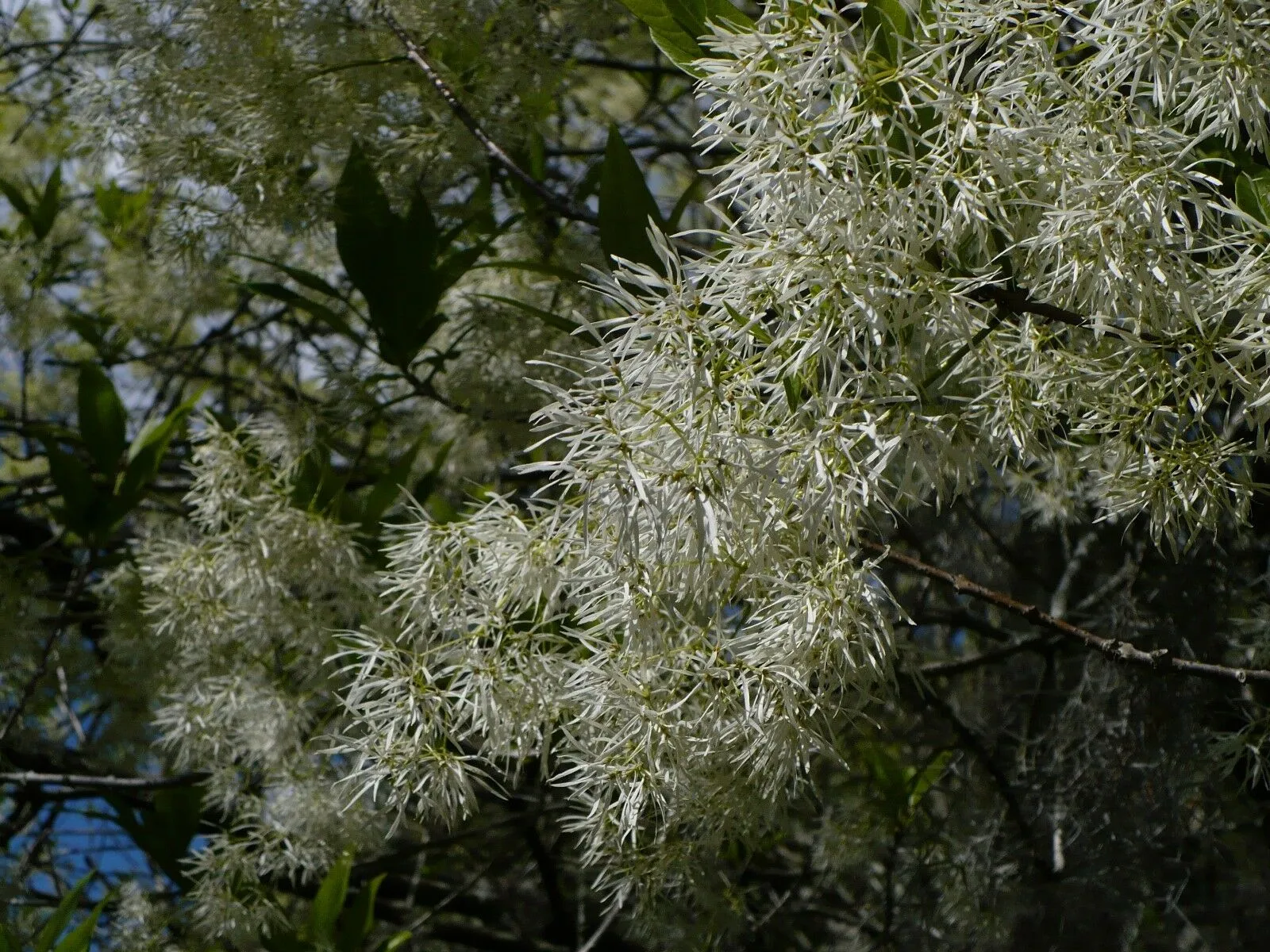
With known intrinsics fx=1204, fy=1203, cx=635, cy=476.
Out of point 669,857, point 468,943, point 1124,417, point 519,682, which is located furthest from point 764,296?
point 468,943

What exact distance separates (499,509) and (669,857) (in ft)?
1.30

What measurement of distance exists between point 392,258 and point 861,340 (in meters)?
1.01

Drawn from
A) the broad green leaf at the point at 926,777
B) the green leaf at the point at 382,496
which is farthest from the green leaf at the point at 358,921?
the broad green leaf at the point at 926,777

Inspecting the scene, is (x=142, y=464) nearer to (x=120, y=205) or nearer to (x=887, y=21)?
(x=120, y=205)

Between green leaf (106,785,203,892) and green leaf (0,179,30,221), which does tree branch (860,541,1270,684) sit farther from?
green leaf (0,179,30,221)

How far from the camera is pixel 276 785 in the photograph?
5.79ft

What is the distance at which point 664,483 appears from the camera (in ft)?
2.77

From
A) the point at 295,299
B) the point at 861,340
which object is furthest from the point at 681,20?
the point at 295,299

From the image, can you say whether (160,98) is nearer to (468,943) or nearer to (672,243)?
(672,243)

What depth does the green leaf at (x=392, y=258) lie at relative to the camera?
1.76m

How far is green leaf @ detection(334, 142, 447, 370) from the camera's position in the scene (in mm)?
1765

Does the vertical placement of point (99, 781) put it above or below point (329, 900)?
above

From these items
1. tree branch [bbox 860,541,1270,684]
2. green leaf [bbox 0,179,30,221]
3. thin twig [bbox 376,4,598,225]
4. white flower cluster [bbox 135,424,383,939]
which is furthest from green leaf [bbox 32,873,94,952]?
green leaf [bbox 0,179,30,221]

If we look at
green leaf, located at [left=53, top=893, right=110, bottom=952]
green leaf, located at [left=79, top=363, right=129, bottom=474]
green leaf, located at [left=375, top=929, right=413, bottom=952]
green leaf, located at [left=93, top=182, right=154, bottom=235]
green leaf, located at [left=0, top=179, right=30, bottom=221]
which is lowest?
green leaf, located at [left=375, top=929, right=413, bottom=952]
